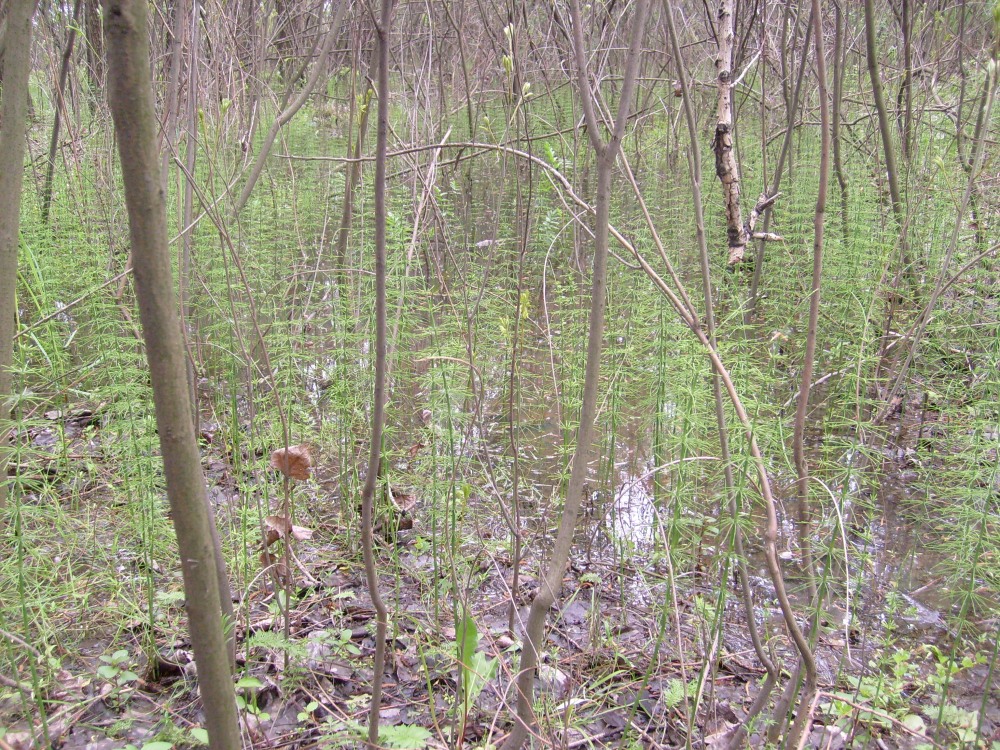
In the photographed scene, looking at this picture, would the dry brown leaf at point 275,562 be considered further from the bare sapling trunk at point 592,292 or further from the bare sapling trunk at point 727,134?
the bare sapling trunk at point 727,134

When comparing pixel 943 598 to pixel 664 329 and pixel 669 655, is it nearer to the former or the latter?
pixel 669 655

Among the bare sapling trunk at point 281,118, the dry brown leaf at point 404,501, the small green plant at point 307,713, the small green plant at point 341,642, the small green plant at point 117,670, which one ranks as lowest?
the small green plant at point 307,713

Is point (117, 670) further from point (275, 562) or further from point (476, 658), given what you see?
point (476, 658)

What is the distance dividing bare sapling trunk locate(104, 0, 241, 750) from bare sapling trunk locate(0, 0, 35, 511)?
1.17 metres

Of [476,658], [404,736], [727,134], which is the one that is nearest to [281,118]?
[476,658]

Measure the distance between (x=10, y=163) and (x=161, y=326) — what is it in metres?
1.45

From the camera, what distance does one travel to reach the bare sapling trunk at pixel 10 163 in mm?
1899

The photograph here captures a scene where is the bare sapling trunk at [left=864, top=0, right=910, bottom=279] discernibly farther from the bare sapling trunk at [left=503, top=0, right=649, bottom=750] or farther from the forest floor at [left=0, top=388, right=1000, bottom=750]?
the bare sapling trunk at [left=503, top=0, right=649, bottom=750]

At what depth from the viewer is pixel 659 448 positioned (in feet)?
8.85

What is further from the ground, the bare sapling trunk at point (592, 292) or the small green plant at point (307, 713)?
the bare sapling trunk at point (592, 292)

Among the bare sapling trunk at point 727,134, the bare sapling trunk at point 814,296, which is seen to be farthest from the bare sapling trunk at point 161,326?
the bare sapling trunk at point 727,134

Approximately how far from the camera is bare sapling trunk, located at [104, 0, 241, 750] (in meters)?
0.88

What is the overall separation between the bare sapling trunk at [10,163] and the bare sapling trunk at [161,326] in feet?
3.83

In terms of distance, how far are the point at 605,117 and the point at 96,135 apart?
344cm
